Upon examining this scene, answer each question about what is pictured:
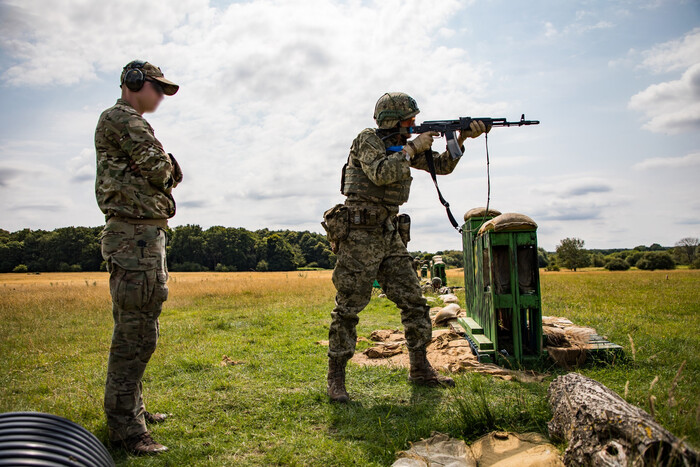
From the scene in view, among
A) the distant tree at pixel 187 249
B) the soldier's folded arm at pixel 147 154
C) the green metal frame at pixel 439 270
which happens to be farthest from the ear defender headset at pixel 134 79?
the distant tree at pixel 187 249

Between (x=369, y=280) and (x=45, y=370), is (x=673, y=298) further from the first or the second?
(x=45, y=370)

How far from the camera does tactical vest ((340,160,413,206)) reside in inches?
178

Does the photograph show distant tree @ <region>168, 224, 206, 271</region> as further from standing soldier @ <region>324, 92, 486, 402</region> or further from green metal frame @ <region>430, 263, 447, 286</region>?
standing soldier @ <region>324, 92, 486, 402</region>

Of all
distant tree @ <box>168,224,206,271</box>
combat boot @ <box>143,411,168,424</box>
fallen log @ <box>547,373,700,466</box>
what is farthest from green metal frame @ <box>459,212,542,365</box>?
distant tree @ <box>168,224,206,271</box>

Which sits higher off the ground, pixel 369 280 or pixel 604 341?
pixel 369 280

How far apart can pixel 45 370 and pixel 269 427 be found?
4377mm

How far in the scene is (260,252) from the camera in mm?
72250

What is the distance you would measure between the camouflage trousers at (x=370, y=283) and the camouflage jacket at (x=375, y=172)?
1.24 feet

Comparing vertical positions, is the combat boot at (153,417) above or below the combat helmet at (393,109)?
below

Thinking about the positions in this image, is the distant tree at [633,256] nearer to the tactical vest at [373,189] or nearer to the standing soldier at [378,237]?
the standing soldier at [378,237]

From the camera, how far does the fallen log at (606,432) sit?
198cm

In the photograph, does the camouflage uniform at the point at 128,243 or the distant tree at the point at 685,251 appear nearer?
the camouflage uniform at the point at 128,243

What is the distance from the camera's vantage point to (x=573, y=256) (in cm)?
5525

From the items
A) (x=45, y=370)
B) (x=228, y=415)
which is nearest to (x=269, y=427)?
(x=228, y=415)
